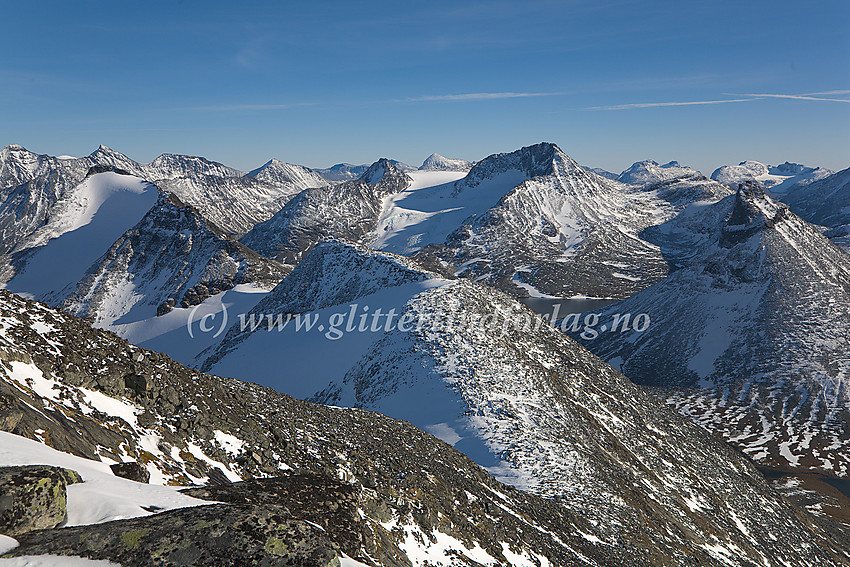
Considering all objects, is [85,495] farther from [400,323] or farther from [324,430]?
[400,323]

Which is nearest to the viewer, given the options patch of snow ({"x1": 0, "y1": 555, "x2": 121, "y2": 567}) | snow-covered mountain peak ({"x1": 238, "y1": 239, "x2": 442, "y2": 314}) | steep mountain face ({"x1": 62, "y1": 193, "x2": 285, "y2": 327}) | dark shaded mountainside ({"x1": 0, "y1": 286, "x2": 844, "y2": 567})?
patch of snow ({"x1": 0, "y1": 555, "x2": 121, "y2": 567})

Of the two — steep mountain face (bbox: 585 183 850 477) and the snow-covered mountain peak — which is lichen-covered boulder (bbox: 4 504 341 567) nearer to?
the snow-covered mountain peak

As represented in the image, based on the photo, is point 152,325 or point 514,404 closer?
point 514,404

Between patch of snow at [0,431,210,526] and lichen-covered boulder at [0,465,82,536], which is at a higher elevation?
lichen-covered boulder at [0,465,82,536]

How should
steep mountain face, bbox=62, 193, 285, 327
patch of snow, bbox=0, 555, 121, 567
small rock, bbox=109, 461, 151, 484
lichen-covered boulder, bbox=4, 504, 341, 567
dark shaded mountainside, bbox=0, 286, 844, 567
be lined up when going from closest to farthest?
patch of snow, bbox=0, 555, 121, 567, lichen-covered boulder, bbox=4, 504, 341, 567, dark shaded mountainside, bbox=0, 286, 844, 567, small rock, bbox=109, 461, 151, 484, steep mountain face, bbox=62, 193, 285, 327

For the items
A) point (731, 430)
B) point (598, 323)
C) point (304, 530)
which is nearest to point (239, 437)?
point (304, 530)

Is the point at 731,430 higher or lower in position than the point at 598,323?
lower

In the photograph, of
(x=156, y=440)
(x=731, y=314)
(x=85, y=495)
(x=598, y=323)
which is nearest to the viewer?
(x=85, y=495)

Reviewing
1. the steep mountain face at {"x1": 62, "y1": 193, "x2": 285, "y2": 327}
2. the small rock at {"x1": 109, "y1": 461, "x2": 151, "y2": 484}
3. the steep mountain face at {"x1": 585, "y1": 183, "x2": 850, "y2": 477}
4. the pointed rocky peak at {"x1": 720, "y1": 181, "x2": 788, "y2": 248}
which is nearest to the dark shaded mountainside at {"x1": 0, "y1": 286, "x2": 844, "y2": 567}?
the small rock at {"x1": 109, "y1": 461, "x2": 151, "y2": 484}
